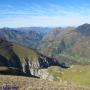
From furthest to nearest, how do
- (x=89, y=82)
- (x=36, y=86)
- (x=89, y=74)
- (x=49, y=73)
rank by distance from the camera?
1. (x=49, y=73)
2. (x=89, y=74)
3. (x=89, y=82)
4. (x=36, y=86)

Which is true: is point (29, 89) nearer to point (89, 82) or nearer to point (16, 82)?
point (16, 82)

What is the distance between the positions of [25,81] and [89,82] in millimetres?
70054

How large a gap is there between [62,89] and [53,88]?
1121 millimetres

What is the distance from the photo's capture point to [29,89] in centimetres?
3362

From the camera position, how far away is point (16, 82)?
36.2 meters

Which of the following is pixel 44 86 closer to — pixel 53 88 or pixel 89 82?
pixel 53 88

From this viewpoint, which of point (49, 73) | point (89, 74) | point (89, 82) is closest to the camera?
point (89, 82)

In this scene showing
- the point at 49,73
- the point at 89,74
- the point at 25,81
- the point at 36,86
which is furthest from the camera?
the point at 49,73

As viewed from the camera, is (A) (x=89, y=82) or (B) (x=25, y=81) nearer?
(B) (x=25, y=81)

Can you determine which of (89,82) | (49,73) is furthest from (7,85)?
(49,73)

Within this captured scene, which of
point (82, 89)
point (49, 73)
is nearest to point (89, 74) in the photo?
point (49, 73)

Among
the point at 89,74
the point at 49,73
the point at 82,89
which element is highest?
the point at 82,89

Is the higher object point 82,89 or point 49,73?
point 82,89

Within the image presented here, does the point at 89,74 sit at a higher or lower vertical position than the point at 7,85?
lower
